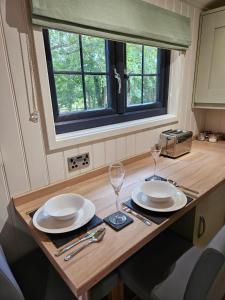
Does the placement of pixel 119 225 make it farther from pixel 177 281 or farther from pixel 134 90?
pixel 134 90

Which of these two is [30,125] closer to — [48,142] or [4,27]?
[48,142]

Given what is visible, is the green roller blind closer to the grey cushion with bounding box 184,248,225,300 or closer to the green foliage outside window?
the green foliage outside window

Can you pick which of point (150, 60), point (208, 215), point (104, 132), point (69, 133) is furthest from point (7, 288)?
point (150, 60)

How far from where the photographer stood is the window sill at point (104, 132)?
3.72 ft

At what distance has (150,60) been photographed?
1.67 metres

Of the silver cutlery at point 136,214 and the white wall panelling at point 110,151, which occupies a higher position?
the white wall panelling at point 110,151

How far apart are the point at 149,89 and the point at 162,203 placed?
44.3 inches

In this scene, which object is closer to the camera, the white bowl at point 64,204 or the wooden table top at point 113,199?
the wooden table top at point 113,199

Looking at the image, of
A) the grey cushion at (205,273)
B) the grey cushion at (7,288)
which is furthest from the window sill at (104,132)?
the grey cushion at (205,273)

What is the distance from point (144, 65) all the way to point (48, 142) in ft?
3.42

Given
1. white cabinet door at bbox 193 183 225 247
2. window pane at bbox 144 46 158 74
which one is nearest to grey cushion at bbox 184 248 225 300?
white cabinet door at bbox 193 183 225 247

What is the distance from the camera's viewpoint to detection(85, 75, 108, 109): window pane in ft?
4.46

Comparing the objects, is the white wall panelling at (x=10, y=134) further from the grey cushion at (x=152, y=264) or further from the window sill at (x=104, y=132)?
the grey cushion at (x=152, y=264)

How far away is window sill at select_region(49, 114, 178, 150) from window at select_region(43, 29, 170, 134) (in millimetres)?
61
